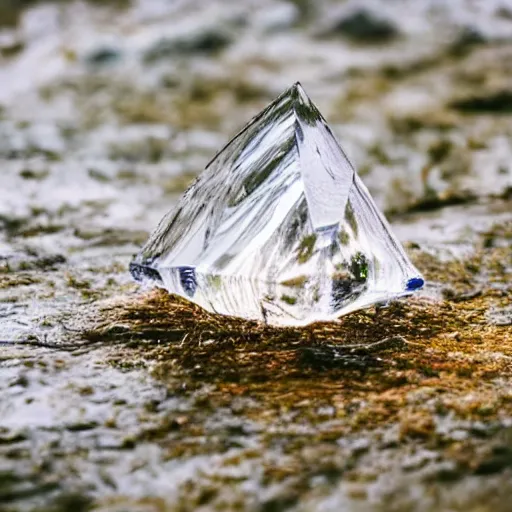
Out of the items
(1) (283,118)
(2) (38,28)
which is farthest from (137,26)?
(1) (283,118)

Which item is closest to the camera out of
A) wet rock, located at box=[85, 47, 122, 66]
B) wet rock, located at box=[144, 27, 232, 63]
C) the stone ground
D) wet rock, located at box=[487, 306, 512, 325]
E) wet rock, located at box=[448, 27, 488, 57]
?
the stone ground

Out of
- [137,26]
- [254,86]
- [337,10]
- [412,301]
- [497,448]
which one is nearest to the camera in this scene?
[497,448]

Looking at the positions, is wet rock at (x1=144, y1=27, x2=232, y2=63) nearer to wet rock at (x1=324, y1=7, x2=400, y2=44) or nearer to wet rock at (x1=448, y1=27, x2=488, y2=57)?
wet rock at (x1=324, y1=7, x2=400, y2=44)

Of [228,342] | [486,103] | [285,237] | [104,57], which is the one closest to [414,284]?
[285,237]

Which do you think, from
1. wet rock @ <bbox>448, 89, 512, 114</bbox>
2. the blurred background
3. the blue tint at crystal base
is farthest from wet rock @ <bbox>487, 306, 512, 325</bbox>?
wet rock @ <bbox>448, 89, 512, 114</bbox>

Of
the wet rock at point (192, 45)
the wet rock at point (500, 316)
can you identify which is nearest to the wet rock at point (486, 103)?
the wet rock at point (192, 45)

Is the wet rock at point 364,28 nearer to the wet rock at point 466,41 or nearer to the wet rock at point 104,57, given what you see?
the wet rock at point 466,41

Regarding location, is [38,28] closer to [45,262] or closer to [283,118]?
[45,262]
